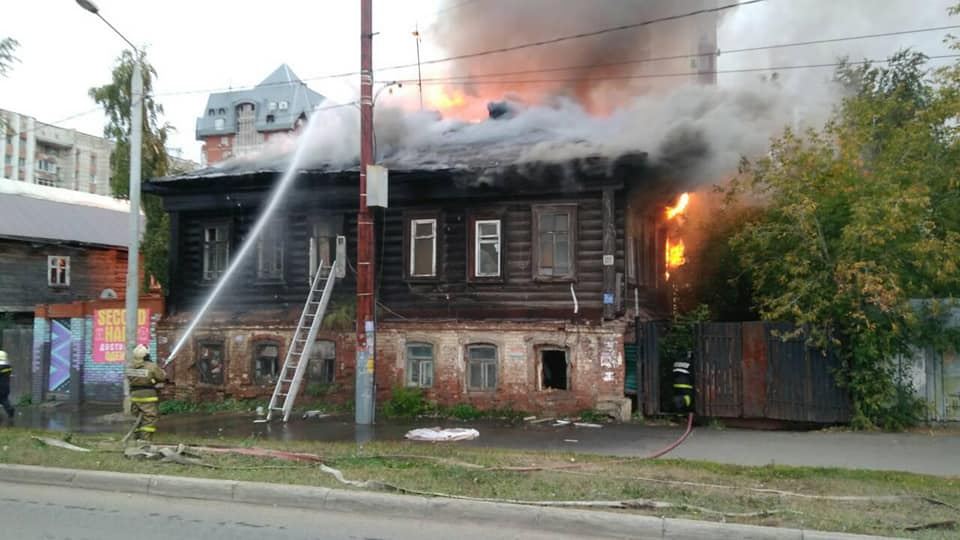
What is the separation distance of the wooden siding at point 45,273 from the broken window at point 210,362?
13381 millimetres

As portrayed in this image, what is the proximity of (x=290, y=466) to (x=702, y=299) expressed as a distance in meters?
12.0

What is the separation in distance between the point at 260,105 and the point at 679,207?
57.4m

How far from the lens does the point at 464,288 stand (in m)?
15.0

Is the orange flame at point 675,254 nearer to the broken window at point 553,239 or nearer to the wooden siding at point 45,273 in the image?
the broken window at point 553,239

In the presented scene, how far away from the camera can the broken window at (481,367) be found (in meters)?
14.5

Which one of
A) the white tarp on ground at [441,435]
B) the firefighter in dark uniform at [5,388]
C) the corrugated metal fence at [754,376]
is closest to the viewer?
the white tarp on ground at [441,435]

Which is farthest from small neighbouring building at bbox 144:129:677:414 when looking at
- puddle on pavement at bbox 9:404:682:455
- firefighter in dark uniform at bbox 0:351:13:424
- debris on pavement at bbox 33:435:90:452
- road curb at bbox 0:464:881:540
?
road curb at bbox 0:464:881:540

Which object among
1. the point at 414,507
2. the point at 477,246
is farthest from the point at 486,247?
the point at 414,507

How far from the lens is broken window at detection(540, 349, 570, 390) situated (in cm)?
1434

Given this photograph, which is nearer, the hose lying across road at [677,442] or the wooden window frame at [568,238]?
the hose lying across road at [677,442]

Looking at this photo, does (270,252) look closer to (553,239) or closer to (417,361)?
(417,361)

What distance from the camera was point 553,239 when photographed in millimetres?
14586

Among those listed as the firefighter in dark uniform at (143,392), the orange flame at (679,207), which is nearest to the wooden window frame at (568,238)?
the orange flame at (679,207)

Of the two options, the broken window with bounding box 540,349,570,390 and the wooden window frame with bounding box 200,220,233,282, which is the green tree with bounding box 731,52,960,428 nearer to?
the broken window with bounding box 540,349,570,390
